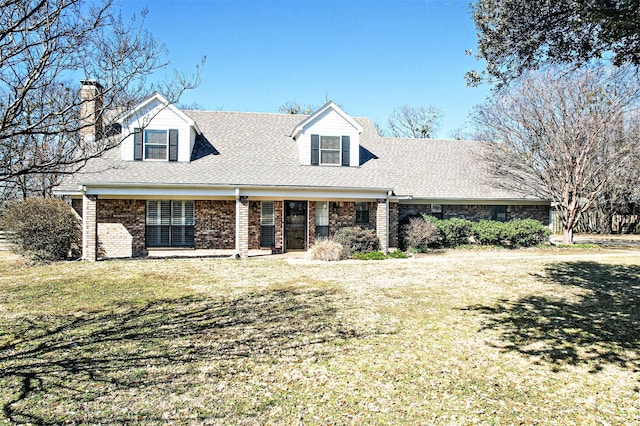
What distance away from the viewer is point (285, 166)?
1756cm

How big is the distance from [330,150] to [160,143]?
692 centimetres

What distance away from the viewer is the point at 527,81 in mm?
20062

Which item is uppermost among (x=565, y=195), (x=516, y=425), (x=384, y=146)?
(x=384, y=146)

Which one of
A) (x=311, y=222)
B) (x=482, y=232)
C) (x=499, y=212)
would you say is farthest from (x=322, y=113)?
(x=499, y=212)

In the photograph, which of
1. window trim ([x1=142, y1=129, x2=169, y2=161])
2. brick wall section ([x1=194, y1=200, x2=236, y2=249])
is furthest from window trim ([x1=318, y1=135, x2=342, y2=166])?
window trim ([x1=142, y1=129, x2=169, y2=161])

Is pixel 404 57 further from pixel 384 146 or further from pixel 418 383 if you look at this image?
pixel 418 383

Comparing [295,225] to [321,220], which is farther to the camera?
[321,220]

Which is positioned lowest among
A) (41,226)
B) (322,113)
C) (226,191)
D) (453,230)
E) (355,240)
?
(355,240)

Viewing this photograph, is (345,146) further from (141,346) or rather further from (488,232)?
(141,346)

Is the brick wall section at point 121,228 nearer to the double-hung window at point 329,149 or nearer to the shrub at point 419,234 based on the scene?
the double-hung window at point 329,149

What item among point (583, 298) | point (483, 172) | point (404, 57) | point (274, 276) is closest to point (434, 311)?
point (583, 298)

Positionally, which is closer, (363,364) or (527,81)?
(363,364)

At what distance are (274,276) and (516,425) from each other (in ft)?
28.2

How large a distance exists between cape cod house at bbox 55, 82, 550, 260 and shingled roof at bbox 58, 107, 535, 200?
63 mm
